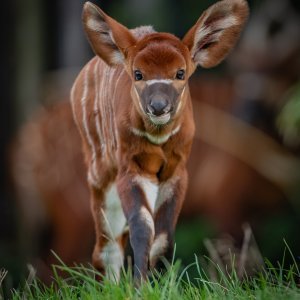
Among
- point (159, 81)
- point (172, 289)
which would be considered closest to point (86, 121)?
point (159, 81)

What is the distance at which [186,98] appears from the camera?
7.70 meters

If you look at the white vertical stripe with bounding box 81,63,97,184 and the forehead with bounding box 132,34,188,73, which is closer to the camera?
the forehead with bounding box 132,34,188,73

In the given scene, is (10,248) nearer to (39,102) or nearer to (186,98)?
(39,102)

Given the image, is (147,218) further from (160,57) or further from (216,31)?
(216,31)

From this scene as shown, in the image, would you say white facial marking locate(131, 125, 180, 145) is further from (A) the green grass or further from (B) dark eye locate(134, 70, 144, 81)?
(A) the green grass

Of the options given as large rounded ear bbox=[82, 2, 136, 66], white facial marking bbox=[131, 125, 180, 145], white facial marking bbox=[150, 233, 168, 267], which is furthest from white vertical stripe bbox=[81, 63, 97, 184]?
white facial marking bbox=[150, 233, 168, 267]

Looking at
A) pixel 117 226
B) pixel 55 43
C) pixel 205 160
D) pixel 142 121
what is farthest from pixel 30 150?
Answer: pixel 142 121

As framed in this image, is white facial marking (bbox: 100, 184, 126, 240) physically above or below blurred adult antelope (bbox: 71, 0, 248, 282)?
below

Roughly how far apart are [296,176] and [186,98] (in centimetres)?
726

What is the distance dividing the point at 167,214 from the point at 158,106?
0.78 meters

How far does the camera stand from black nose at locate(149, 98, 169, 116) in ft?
23.9

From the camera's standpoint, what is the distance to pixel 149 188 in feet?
25.4

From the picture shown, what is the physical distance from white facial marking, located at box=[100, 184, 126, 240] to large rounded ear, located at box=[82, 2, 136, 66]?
0.99 m

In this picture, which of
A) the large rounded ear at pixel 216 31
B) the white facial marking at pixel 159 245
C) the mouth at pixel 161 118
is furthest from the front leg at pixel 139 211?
the large rounded ear at pixel 216 31
